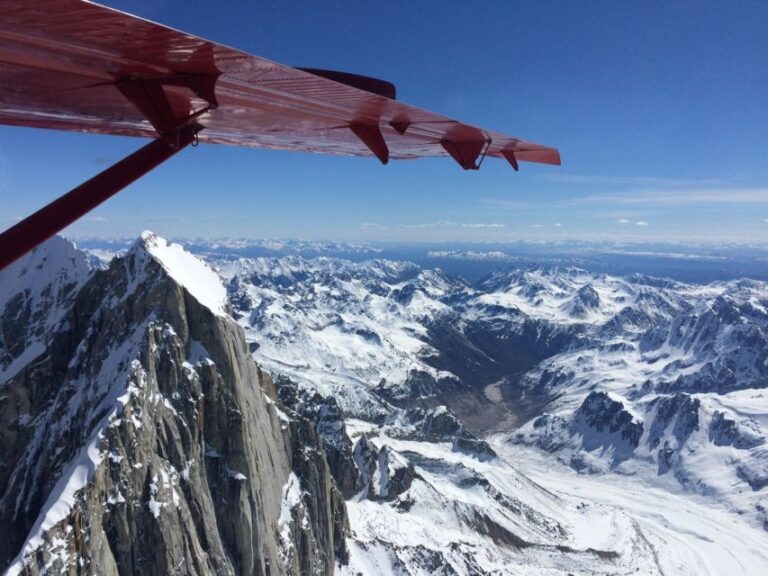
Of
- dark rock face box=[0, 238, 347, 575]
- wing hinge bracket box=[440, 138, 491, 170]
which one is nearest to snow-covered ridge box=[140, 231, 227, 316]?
dark rock face box=[0, 238, 347, 575]

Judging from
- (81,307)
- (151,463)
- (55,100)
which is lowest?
(151,463)

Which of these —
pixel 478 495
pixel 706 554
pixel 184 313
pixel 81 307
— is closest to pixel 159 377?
pixel 184 313

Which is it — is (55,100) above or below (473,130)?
below

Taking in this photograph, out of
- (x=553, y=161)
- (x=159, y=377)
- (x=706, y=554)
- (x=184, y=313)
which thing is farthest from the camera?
(x=706, y=554)

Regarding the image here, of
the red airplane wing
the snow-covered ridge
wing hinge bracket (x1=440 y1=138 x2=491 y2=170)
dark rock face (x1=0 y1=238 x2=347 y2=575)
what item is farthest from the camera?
the snow-covered ridge

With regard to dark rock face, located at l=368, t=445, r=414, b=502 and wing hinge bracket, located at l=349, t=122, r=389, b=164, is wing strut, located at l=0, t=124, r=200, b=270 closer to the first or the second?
wing hinge bracket, located at l=349, t=122, r=389, b=164

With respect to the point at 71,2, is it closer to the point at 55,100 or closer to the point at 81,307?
the point at 55,100
